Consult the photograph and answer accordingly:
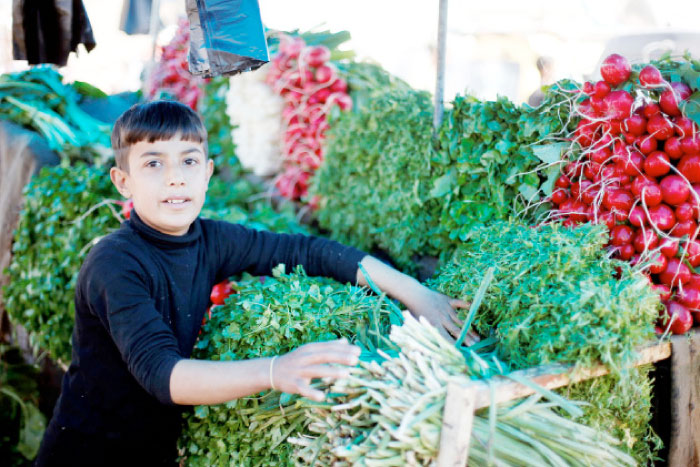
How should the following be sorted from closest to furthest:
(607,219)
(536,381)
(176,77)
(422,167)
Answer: (536,381), (607,219), (422,167), (176,77)

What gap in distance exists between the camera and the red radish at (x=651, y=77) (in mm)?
1610

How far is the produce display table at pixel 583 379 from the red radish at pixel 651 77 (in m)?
0.78

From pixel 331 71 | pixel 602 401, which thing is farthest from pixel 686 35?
pixel 602 401

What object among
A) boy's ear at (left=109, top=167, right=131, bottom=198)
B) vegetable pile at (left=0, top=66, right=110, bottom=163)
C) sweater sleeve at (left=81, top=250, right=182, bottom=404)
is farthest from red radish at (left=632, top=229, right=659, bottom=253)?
vegetable pile at (left=0, top=66, right=110, bottom=163)

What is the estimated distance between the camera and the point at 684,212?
1605 mm

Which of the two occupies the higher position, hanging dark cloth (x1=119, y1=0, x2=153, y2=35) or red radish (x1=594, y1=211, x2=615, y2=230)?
hanging dark cloth (x1=119, y1=0, x2=153, y2=35)

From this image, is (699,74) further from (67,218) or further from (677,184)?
(67,218)

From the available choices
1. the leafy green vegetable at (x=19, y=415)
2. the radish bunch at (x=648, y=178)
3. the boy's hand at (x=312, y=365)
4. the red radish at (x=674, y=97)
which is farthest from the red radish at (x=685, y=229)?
the leafy green vegetable at (x=19, y=415)

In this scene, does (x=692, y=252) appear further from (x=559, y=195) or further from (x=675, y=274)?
(x=559, y=195)

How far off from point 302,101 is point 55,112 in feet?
8.13

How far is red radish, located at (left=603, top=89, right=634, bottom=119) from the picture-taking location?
5.54ft

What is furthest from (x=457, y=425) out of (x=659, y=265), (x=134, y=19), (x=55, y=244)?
(x=134, y=19)

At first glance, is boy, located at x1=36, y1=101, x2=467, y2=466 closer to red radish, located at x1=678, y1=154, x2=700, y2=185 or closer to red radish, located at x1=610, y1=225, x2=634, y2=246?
red radish, located at x1=610, y1=225, x2=634, y2=246

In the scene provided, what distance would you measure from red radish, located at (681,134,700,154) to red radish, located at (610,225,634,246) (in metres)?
0.29
